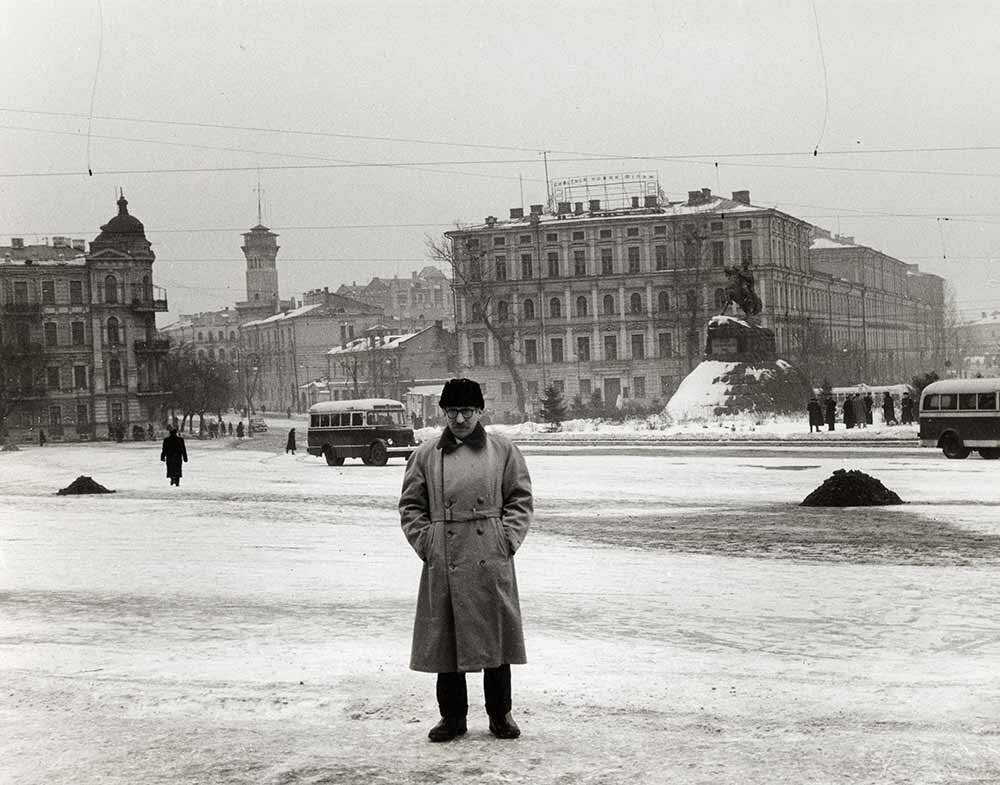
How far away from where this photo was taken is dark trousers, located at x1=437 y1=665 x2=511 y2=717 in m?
6.38

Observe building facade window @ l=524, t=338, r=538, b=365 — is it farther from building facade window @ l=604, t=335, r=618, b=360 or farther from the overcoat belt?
the overcoat belt

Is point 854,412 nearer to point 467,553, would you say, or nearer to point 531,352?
point 467,553

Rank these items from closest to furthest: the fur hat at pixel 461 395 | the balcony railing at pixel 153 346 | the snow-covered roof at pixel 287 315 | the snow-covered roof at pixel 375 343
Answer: the fur hat at pixel 461 395 → the balcony railing at pixel 153 346 → the snow-covered roof at pixel 375 343 → the snow-covered roof at pixel 287 315

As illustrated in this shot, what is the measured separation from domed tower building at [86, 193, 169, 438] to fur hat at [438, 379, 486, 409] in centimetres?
6373

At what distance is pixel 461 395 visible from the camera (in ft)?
21.3

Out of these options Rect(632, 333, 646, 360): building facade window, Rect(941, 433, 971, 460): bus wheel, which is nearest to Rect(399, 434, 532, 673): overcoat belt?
Rect(941, 433, 971, 460): bus wheel

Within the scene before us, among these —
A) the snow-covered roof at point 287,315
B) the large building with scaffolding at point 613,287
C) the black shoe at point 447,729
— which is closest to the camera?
the black shoe at point 447,729

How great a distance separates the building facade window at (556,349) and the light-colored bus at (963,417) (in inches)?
2202

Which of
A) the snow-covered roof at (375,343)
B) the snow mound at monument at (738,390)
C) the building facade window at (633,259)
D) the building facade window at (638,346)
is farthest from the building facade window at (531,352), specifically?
the snow mound at monument at (738,390)

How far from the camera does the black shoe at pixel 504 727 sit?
6352mm

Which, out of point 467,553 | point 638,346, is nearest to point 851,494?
point 467,553

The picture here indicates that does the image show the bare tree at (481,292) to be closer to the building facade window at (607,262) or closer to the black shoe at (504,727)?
the building facade window at (607,262)

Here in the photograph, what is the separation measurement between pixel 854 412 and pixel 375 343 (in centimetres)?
4974

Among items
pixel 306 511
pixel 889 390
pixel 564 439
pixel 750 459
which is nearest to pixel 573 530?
pixel 306 511
